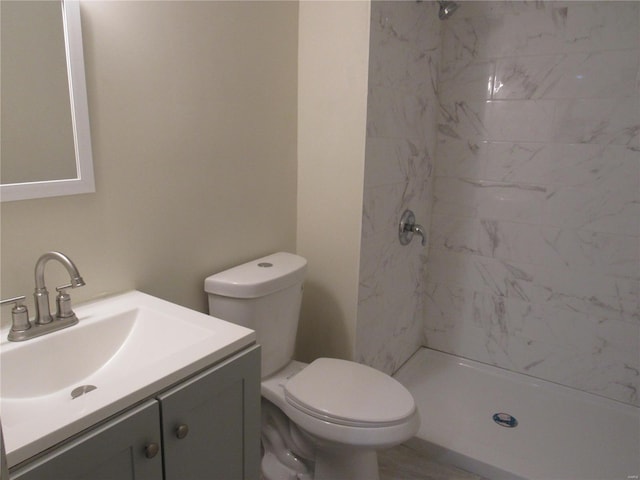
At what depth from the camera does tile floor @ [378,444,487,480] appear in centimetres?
183

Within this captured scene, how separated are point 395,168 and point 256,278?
0.85 meters

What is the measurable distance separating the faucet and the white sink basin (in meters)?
0.02

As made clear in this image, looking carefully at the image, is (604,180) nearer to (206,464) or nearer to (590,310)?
(590,310)

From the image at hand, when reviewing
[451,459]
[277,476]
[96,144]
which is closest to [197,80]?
[96,144]

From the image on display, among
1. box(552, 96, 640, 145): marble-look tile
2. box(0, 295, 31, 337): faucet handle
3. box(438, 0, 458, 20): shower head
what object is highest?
box(438, 0, 458, 20): shower head

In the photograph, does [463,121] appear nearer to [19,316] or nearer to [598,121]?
[598,121]

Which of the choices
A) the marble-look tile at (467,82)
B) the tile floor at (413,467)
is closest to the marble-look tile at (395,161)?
the marble-look tile at (467,82)

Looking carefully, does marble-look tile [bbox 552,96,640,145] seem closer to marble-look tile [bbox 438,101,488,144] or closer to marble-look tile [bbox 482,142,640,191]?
marble-look tile [bbox 482,142,640,191]

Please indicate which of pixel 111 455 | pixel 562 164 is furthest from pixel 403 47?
pixel 111 455

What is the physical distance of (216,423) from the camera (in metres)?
1.07

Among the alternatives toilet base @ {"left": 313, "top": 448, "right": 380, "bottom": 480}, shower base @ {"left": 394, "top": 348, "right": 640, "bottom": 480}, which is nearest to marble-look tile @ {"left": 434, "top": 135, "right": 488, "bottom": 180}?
shower base @ {"left": 394, "top": 348, "right": 640, "bottom": 480}

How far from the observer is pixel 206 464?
107cm

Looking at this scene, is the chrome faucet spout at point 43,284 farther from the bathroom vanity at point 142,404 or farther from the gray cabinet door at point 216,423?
the gray cabinet door at point 216,423

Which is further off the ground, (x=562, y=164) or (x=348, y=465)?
(x=562, y=164)
